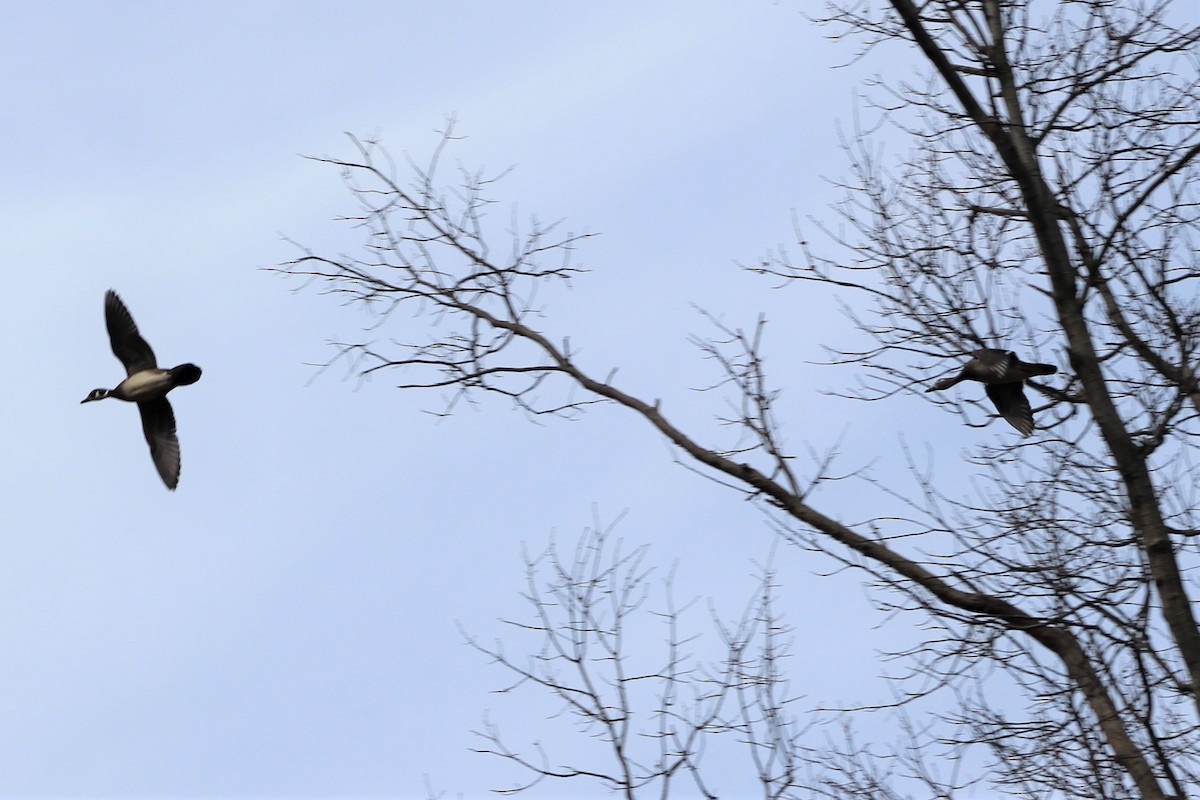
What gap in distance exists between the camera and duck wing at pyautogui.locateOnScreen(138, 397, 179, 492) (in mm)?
10211

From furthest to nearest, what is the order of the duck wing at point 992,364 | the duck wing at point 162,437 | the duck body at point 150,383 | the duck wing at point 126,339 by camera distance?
the duck wing at point 162,437 < the duck wing at point 126,339 < the duck body at point 150,383 < the duck wing at point 992,364

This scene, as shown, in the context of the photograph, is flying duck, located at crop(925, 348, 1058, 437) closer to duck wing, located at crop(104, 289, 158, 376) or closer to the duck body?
the duck body

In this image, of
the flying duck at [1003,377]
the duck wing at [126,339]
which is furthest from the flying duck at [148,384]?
the flying duck at [1003,377]

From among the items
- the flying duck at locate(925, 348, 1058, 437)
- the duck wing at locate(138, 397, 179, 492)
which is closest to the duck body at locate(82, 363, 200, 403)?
the duck wing at locate(138, 397, 179, 492)

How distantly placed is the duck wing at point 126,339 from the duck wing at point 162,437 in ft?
1.02

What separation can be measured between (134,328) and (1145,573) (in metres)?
6.93

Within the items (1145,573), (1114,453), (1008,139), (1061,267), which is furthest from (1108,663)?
(1008,139)

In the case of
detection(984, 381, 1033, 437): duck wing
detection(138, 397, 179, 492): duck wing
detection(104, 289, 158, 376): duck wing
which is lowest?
detection(984, 381, 1033, 437): duck wing

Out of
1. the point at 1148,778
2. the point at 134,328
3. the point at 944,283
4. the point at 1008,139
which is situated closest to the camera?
the point at 1148,778

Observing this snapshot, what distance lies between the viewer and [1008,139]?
6.34 m

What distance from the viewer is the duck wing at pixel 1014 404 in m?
6.95

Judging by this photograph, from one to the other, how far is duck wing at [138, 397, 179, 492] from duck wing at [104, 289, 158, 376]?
31 cm

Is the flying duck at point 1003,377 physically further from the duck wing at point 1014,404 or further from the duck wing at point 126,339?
the duck wing at point 126,339

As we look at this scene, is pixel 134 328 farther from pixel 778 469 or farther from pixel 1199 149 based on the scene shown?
pixel 1199 149
